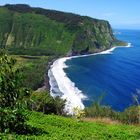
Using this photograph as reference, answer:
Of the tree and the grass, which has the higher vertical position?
the tree

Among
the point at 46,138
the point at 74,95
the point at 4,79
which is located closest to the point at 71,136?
the point at 46,138

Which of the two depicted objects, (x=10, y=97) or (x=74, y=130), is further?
(x=74, y=130)

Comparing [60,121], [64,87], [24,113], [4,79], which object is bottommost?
[64,87]

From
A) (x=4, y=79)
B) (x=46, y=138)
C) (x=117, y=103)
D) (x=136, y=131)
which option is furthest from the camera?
(x=117, y=103)

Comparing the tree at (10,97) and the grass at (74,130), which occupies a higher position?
the tree at (10,97)

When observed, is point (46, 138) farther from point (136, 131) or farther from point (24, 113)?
point (136, 131)

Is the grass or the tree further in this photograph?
the grass

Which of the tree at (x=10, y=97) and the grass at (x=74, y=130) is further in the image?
the grass at (x=74, y=130)

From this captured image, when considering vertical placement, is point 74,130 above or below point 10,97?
below
